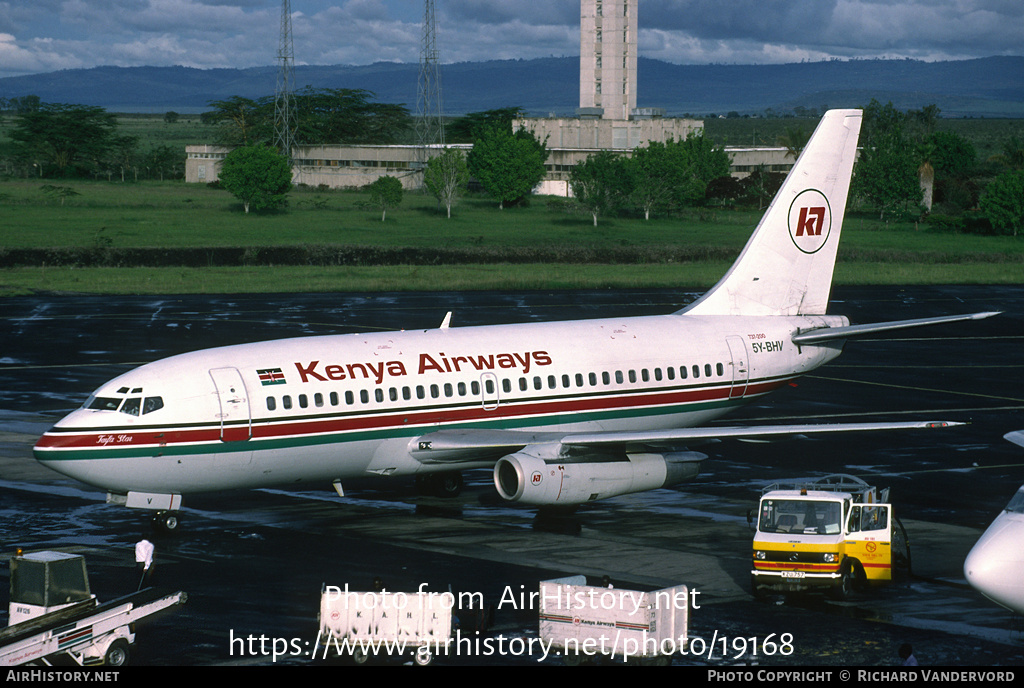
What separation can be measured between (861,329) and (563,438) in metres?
10.7

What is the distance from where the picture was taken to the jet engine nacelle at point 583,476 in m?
29.2

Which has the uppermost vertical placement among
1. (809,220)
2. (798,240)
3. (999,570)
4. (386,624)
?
(809,220)

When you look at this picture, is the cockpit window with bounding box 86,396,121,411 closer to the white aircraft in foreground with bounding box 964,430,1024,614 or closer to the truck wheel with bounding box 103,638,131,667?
the truck wheel with bounding box 103,638,131,667

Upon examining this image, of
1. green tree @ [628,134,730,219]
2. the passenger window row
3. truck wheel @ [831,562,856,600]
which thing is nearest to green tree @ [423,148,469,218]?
green tree @ [628,134,730,219]

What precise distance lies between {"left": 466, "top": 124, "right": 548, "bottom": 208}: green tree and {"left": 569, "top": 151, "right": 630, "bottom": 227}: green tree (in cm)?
1280

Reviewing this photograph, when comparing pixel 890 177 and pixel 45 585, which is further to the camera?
pixel 890 177

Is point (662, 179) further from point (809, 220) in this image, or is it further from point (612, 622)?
point (612, 622)

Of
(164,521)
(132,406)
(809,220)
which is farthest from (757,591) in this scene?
(809,220)

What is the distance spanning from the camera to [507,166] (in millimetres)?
158250

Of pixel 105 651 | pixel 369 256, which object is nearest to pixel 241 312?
pixel 369 256

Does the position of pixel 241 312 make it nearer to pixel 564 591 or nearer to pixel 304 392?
pixel 304 392

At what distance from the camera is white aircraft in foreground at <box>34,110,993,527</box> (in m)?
28.4

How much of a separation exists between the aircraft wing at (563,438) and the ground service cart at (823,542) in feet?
10.8

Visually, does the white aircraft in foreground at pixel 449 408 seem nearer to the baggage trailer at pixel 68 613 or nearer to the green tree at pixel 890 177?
the baggage trailer at pixel 68 613
